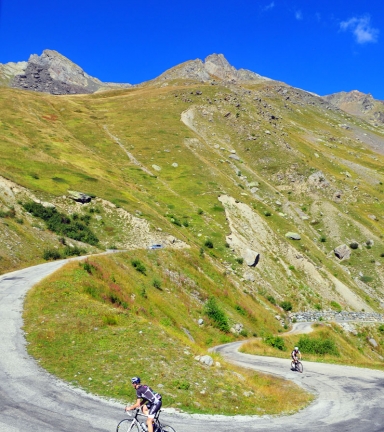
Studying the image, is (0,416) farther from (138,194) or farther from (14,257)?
(138,194)

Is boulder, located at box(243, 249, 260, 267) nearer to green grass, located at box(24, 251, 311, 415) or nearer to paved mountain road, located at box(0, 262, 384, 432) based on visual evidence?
green grass, located at box(24, 251, 311, 415)

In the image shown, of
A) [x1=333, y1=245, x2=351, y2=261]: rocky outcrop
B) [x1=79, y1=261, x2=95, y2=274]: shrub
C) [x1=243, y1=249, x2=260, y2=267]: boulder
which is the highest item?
[x1=333, y1=245, x2=351, y2=261]: rocky outcrop

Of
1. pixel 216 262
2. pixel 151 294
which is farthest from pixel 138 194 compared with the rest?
pixel 151 294

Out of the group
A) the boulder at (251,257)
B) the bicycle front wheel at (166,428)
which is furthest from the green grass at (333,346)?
the bicycle front wheel at (166,428)

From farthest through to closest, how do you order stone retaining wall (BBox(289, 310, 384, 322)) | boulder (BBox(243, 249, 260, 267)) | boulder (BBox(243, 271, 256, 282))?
boulder (BBox(243, 249, 260, 267)) → boulder (BBox(243, 271, 256, 282)) → stone retaining wall (BBox(289, 310, 384, 322))

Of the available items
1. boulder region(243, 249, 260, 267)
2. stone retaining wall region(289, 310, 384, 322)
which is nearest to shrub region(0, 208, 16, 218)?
boulder region(243, 249, 260, 267)

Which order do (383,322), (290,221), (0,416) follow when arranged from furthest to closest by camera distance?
1. (290,221)
2. (383,322)
3. (0,416)

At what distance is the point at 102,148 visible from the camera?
109 meters

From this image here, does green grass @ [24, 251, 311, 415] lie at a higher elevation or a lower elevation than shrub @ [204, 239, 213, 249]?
lower

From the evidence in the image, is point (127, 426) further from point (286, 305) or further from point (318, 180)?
point (318, 180)

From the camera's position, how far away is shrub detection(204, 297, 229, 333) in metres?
44.3

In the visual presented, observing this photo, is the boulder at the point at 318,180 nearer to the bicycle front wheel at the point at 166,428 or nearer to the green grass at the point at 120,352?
the green grass at the point at 120,352

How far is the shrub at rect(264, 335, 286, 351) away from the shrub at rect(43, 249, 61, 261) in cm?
2672

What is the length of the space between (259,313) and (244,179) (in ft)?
180
